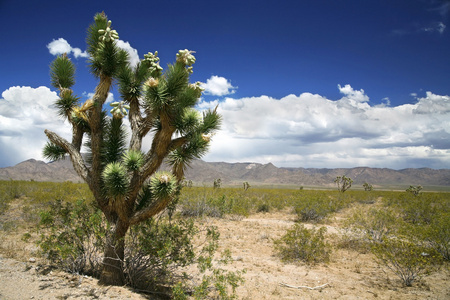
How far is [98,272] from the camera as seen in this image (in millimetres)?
6402

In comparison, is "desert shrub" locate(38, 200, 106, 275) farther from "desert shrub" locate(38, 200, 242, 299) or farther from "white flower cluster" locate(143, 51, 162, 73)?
"white flower cluster" locate(143, 51, 162, 73)

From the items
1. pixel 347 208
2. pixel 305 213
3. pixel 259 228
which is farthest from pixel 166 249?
pixel 347 208

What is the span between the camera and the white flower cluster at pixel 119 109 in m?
5.27

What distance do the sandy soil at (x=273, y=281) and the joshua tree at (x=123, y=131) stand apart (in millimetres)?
822

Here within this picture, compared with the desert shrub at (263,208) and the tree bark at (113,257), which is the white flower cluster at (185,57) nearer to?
the tree bark at (113,257)

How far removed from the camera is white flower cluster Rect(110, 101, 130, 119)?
5273mm

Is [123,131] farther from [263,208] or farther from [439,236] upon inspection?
[263,208]

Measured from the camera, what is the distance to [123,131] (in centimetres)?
593

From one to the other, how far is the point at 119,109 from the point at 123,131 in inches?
30.2

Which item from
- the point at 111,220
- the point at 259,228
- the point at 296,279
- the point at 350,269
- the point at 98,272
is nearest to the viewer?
the point at 111,220

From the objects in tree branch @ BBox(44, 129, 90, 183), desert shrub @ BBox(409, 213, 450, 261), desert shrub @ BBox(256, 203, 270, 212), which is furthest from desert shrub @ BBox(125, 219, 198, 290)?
desert shrub @ BBox(256, 203, 270, 212)

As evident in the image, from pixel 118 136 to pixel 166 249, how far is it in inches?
104

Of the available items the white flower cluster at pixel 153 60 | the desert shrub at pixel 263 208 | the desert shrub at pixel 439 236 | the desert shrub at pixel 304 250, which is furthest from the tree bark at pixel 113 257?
the desert shrub at pixel 263 208

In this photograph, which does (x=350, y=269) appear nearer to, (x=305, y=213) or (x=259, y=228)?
(x=259, y=228)
